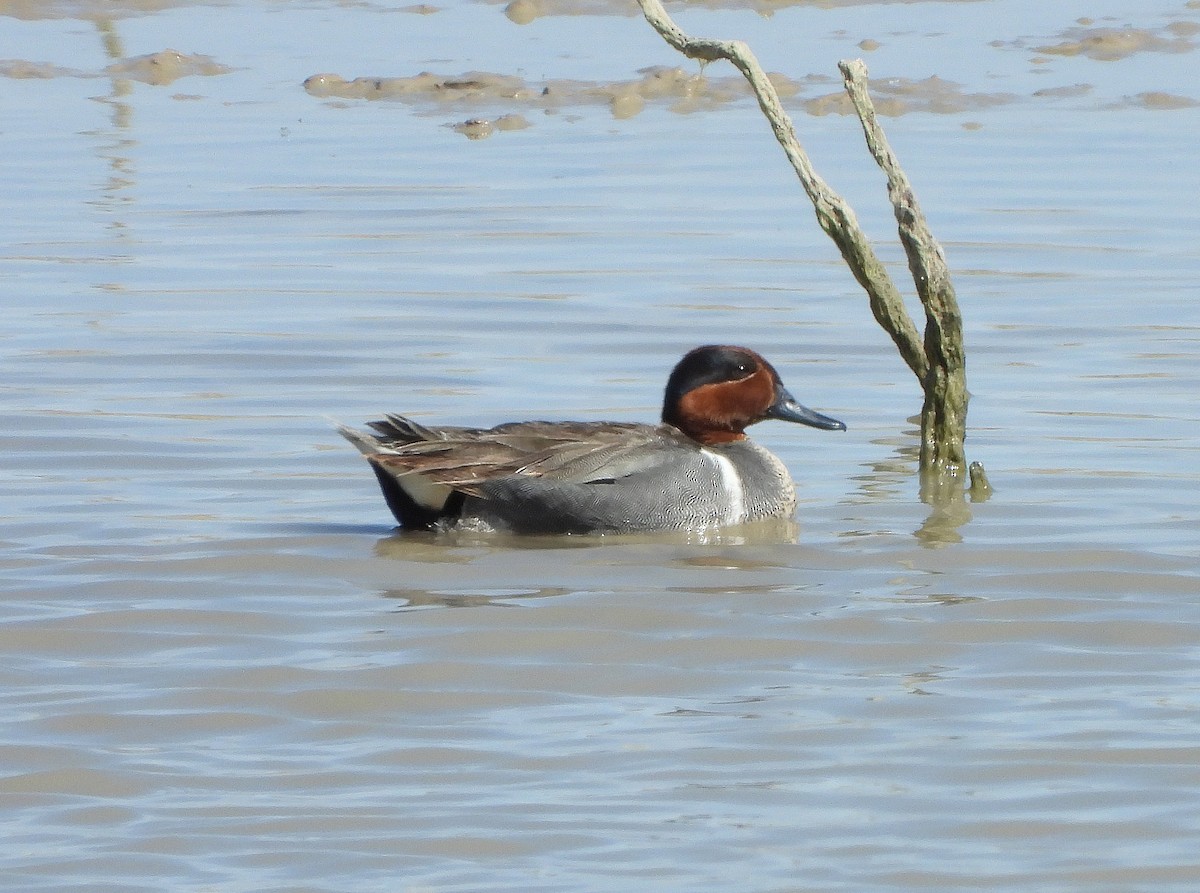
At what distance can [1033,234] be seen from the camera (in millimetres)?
13703

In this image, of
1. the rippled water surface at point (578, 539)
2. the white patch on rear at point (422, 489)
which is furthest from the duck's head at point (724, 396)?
the white patch on rear at point (422, 489)

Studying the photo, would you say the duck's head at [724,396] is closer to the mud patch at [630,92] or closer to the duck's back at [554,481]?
the duck's back at [554,481]

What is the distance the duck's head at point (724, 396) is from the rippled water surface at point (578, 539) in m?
0.38

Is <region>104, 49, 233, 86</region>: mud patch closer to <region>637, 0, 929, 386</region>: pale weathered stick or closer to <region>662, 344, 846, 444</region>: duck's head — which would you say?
<region>637, 0, 929, 386</region>: pale weathered stick

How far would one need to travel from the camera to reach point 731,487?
27.8ft

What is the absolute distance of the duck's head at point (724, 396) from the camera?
8805 mm

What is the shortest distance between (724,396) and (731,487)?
19.5 inches

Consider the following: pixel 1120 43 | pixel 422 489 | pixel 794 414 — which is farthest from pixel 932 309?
pixel 1120 43

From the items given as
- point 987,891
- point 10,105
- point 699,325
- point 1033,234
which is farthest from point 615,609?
point 10,105

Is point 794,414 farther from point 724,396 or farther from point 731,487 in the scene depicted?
point 731,487

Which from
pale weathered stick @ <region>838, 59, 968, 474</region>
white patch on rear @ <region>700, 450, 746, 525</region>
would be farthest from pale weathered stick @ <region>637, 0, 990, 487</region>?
white patch on rear @ <region>700, 450, 746, 525</region>

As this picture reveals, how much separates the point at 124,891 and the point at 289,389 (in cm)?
567

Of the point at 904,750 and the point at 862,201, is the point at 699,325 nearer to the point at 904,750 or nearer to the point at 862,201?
the point at 862,201

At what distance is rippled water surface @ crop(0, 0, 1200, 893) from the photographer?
5.31m
